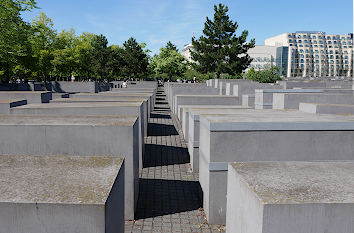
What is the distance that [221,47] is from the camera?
5525 cm

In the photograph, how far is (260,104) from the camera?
1788cm

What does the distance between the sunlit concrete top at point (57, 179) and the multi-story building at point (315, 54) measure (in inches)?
6615

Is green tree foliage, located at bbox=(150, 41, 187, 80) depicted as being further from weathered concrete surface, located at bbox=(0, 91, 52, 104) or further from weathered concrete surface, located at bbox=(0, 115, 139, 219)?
weathered concrete surface, located at bbox=(0, 115, 139, 219)

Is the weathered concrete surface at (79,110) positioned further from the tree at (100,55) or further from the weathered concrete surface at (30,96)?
the tree at (100,55)

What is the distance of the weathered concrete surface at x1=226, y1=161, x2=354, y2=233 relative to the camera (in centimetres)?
380

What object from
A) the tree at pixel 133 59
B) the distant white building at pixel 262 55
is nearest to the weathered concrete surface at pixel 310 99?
the tree at pixel 133 59

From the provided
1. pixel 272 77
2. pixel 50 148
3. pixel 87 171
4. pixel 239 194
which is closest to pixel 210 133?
pixel 239 194

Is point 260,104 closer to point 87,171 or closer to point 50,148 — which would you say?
point 50,148

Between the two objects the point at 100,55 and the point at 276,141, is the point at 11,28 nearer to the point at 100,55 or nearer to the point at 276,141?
the point at 276,141

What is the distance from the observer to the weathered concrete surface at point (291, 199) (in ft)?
12.5

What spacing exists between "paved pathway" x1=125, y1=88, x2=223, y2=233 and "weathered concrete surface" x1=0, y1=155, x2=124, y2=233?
3069 mm

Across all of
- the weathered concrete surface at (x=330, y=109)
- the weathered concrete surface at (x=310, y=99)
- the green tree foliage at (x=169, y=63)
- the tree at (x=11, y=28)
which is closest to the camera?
the weathered concrete surface at (x=330, y=109)

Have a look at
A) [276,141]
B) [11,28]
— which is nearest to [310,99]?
[276,141]

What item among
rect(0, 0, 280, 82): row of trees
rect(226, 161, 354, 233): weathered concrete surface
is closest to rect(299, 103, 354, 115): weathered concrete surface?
rect(226, 161, 354, 233): weathered concrete surface
